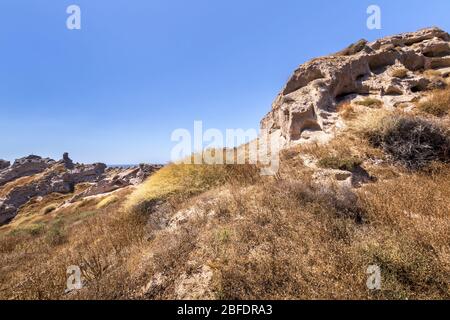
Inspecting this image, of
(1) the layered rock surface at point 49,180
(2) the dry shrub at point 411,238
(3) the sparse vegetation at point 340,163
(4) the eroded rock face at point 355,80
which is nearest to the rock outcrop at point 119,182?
(1) the layered rock surface at point 49,180

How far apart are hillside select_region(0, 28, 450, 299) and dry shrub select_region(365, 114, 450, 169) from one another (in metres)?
Answer: 0.03

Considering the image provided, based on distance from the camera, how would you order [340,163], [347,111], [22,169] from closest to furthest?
[340,163] → [347,111] → [22,169]

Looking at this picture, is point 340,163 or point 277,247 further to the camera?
point 340,163

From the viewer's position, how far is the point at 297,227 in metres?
3.58

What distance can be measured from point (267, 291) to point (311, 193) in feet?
7.68

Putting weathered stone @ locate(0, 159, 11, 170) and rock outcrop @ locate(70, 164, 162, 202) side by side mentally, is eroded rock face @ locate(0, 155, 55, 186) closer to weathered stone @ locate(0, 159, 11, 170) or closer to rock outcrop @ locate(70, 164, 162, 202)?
weathered stone @ locate(0, 159, 11, 170)

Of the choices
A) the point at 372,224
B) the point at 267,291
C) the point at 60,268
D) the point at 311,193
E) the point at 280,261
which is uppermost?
the point at 311,193

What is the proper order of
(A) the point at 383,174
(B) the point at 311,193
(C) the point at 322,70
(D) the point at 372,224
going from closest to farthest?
(D) the point at 372,224 < (B) the point at 311,193 < (A) the point at 383,174 < (C) the point at 322,70

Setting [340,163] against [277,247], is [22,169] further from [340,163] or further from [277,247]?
[277,247]

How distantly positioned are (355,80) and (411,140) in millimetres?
6412

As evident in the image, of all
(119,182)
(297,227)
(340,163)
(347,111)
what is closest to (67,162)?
(119,182)
